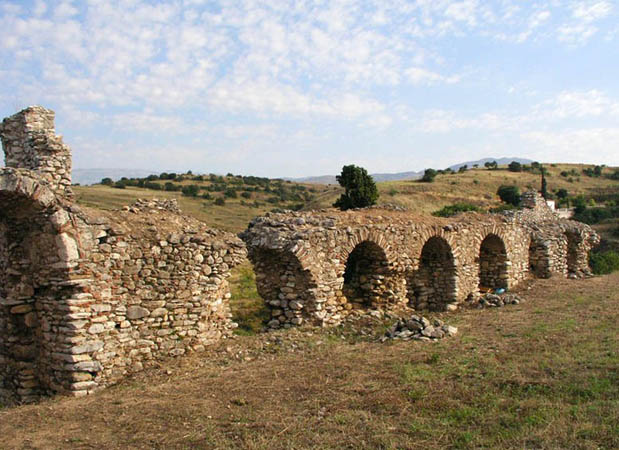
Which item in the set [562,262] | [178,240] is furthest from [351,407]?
[562,262]

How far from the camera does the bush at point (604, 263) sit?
23.7m

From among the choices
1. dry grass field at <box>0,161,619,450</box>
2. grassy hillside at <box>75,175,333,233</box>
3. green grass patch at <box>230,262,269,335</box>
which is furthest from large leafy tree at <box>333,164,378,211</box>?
dry grass field at <box>0,161,619,450</box>

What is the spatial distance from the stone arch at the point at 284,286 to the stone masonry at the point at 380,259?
2 cm

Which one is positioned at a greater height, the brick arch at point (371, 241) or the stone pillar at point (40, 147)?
the stone pillar at point (40, 147)

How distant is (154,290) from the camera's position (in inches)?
340

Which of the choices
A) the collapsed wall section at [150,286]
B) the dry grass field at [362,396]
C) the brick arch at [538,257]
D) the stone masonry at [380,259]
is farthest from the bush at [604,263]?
the collapsed wall section at [150,286]

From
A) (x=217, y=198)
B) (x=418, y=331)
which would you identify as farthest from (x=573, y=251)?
(x=217, y=198)

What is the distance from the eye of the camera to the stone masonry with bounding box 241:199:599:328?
1135 cm

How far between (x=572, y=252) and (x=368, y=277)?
45.6ft

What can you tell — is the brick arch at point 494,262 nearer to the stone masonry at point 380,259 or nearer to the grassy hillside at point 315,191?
the stone masonry at point 380,259

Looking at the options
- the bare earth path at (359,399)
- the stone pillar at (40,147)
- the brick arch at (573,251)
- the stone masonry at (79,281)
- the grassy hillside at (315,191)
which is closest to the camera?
the bare earth path at (359,399)

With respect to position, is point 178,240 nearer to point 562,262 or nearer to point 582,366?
point 582,366

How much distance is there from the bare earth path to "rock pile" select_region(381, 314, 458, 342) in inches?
12.3

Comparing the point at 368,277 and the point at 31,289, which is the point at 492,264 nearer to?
the point at 368,277
